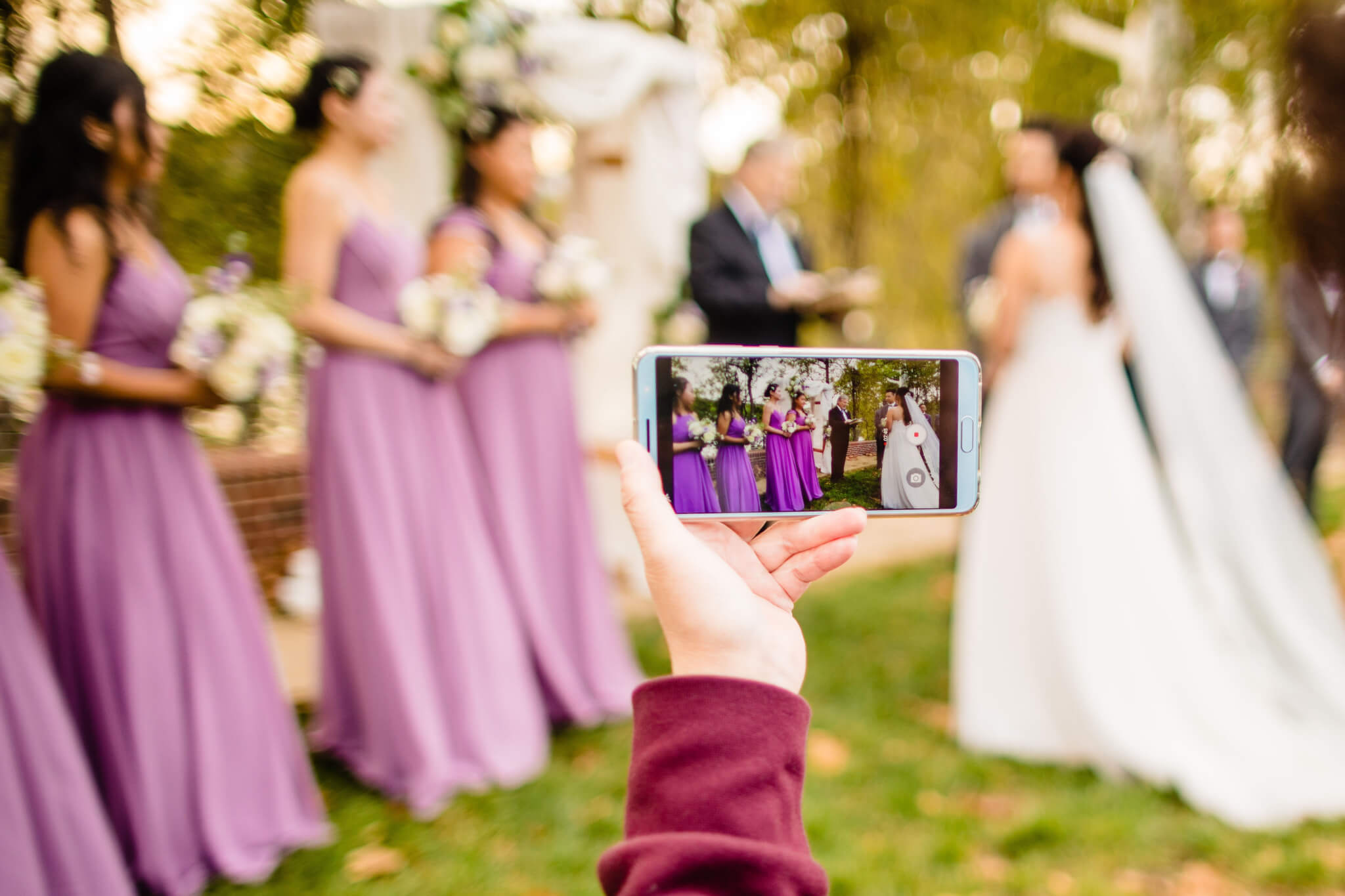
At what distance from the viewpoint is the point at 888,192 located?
32.0 ft

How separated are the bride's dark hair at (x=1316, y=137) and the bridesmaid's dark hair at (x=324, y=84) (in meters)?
2.42

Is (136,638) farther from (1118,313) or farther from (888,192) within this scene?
(888,192)

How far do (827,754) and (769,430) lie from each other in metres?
2.42

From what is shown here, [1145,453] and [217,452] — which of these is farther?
[1145,453]

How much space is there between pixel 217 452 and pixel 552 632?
54.3 inches

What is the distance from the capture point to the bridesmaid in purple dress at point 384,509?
267cm

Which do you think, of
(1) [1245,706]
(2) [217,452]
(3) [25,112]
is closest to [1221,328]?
(1) [1245,706]

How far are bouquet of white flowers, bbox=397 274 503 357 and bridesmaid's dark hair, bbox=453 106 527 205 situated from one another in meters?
0.64

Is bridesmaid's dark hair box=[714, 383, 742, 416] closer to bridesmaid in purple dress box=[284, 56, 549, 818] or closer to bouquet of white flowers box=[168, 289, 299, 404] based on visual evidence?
bouquet of white flowers box=[168, 289, 299, 404]

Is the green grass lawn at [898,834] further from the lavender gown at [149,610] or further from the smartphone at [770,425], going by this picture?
the smartphone at [770,425]

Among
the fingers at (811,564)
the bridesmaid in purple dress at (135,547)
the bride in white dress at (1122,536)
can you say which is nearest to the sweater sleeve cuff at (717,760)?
the fingers at (811,564)

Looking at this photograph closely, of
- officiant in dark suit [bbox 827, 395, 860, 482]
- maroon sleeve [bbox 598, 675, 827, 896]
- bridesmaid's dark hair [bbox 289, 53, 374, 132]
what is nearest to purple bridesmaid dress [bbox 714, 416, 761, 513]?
officiant in dark suit [bbox 827, 395, 860, 482]

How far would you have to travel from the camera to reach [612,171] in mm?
5461

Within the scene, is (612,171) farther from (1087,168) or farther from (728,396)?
(728,396)
